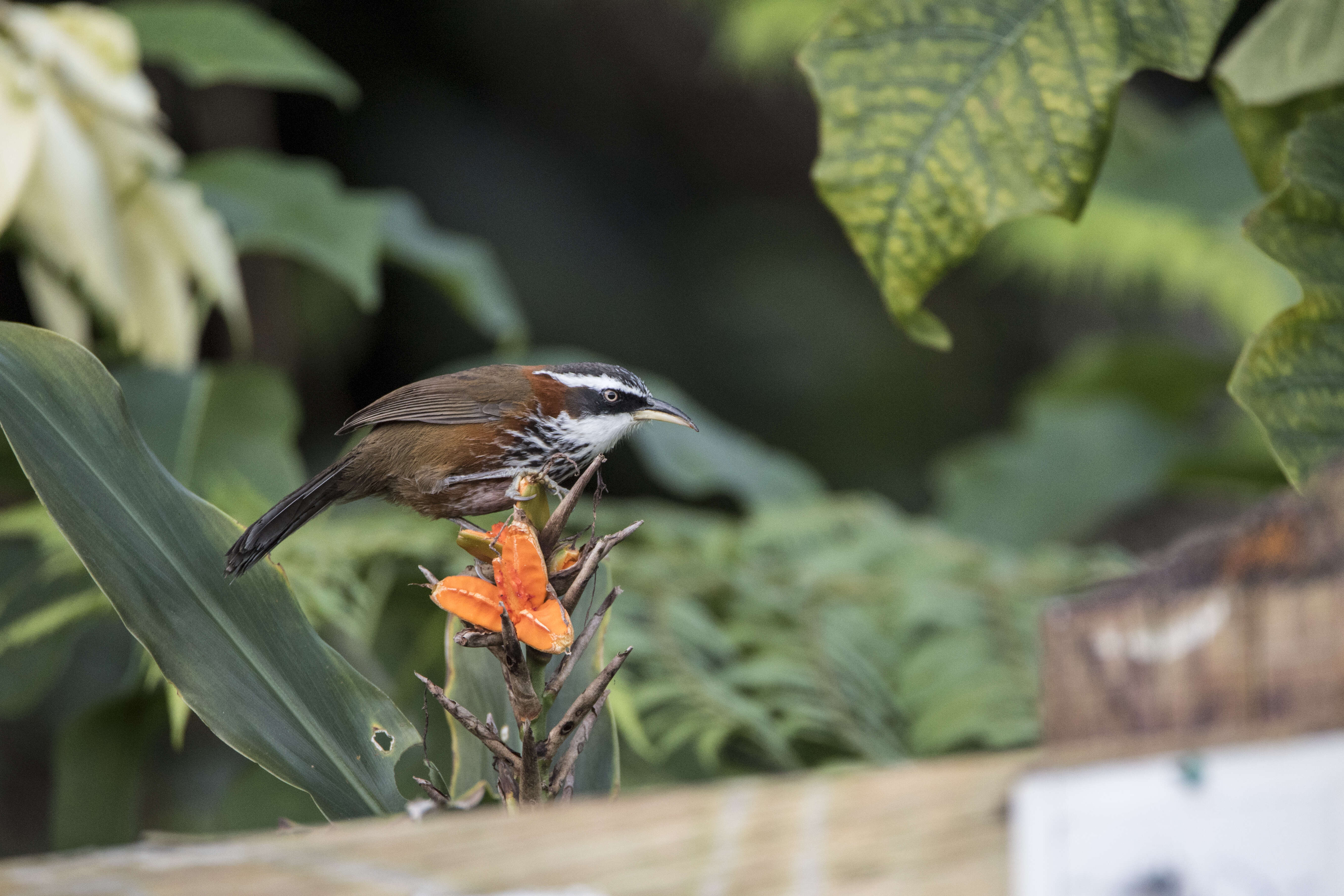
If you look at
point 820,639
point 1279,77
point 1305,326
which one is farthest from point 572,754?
point 820,639

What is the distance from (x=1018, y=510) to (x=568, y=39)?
1592mm

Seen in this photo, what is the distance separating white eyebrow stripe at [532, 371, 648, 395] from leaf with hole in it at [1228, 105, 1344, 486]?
0.24 metres

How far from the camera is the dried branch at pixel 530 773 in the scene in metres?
0.39

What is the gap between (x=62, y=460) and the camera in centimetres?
39

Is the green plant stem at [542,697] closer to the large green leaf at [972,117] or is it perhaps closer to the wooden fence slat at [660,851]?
the wooden fence slat at [660,851]

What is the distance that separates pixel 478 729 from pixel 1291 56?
60 centimetres

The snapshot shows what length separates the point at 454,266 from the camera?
118cm

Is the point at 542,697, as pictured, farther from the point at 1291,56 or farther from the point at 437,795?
the point at 1291,56

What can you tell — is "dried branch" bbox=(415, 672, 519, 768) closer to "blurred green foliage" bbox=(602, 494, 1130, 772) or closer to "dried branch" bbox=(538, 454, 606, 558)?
"dried branch" bbox=(538, 454, 606, 558)

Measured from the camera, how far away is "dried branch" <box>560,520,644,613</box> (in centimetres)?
37

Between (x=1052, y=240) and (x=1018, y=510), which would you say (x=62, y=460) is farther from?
(x=1052, y=240)

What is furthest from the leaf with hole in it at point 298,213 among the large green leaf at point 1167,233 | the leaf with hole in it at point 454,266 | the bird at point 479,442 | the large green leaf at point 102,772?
the large green leaf at point 1167,233

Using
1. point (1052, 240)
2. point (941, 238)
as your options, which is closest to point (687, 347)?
point (1052, 240)

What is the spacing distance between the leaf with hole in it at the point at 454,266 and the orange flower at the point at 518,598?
81 centimetres
